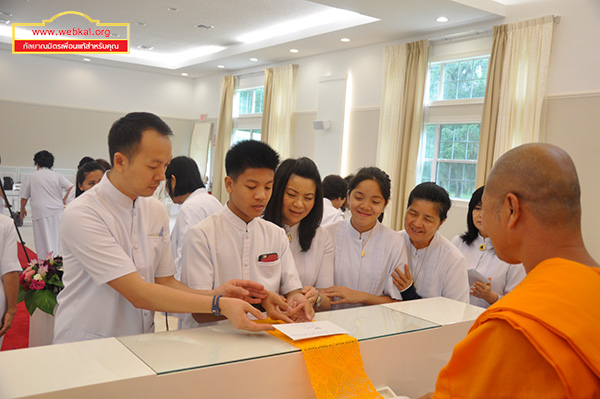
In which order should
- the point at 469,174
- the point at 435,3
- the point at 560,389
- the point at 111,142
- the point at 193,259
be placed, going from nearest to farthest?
1. the point at 560,389
2. the point at 111,142
3. the point at 193,259
4. the point at 435,3
5. the point at 469,174

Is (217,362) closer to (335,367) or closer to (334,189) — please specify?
(335,367)

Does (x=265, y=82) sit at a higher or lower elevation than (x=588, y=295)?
higher

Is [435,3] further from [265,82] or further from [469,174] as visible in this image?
[265,82]

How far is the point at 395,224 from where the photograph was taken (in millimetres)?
8328

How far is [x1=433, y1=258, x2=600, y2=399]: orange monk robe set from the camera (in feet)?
3.33

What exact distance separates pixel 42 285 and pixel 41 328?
0.32m

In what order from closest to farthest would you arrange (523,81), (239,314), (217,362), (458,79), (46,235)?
(217,362) < (239,314) < (523,81) < (46,235) < (458,79)

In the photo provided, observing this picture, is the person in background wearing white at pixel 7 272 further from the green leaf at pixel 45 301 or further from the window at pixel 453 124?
the window at pixel 453 124

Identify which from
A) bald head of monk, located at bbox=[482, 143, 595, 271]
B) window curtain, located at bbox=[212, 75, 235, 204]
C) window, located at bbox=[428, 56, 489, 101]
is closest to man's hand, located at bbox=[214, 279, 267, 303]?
bald head of monk, located at bbox=[482, 143, 595, 271]

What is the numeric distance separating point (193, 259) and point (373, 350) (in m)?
0.81

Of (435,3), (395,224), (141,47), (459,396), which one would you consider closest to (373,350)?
(459,396)

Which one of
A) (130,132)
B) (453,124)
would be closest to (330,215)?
(130,132)

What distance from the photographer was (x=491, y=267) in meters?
3.12

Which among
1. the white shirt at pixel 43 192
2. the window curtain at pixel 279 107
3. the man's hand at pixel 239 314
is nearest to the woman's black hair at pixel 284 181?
the man's hand at pixel 239 314
